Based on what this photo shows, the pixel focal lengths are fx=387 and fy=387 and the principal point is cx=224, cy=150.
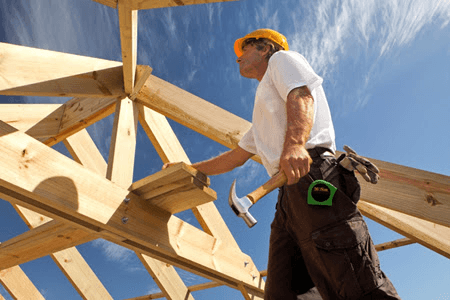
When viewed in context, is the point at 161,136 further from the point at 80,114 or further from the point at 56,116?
the point at 56,116

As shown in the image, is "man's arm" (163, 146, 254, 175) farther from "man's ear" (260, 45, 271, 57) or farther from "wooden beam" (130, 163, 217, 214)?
"man's ear" (260, 45, 271, 57)

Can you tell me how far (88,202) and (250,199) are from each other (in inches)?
34.6

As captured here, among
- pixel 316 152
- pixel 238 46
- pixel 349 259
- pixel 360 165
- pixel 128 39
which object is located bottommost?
pixel 349 259

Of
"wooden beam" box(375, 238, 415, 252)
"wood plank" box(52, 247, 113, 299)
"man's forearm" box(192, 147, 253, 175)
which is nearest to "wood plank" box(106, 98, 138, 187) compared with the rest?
"man's forearm" box(192, 147, 253, 175)

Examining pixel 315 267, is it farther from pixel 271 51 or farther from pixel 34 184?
pixel 34 184

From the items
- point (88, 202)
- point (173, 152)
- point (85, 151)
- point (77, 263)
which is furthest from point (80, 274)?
point (88, 202)

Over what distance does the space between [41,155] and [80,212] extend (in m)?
0.30

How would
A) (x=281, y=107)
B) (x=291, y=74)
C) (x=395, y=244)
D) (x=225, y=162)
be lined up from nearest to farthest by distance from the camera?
(x=291, y=74) → (x=281, y=107) → (x=225, y=162) → (x=395, y=244)

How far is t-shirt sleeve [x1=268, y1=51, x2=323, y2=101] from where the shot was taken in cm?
142

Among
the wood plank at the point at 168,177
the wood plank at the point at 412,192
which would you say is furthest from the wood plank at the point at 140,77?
the wood plank at the point at 412,192

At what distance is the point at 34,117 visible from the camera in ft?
10.6

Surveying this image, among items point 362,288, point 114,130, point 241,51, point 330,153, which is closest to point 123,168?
point 114,130

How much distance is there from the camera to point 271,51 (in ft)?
6.03

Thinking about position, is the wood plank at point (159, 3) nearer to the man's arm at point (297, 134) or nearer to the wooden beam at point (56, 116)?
the man's arm at point (297, 134)
